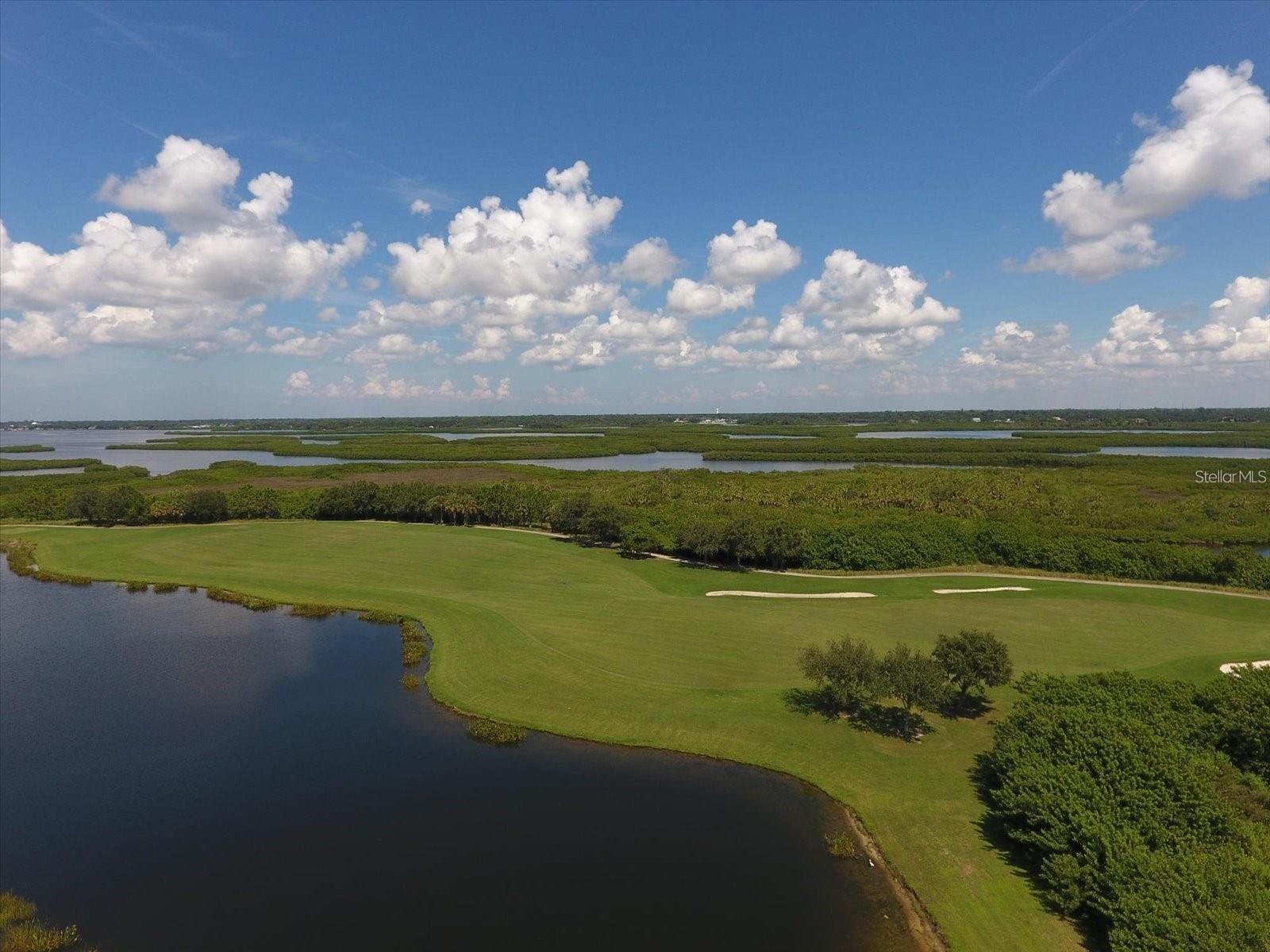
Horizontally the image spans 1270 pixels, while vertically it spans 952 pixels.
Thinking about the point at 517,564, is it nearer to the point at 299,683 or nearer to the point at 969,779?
the point at 299,683

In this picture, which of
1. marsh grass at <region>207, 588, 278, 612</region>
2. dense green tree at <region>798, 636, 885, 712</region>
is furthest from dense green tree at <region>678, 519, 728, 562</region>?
marsh grass at <region>207, 588, 278, 612</region>

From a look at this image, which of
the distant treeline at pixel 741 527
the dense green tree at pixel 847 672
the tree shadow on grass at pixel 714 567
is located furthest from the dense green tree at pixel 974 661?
the tree shadow on grass at pixel 714 567

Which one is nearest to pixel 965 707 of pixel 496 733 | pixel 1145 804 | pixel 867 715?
pixel 867 715

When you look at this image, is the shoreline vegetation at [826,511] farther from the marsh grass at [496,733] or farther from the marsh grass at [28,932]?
the marsh grass at [28,932]

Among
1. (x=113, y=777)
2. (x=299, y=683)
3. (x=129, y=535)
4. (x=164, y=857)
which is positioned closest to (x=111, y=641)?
(x=299, y=683)

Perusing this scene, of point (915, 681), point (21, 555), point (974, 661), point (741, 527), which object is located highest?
point (741, 527)

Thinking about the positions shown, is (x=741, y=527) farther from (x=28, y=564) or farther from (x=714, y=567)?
(x=28, y=564)
